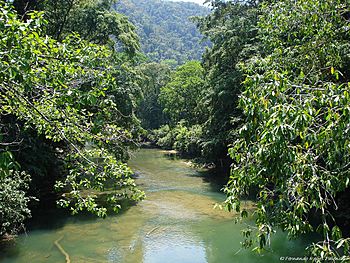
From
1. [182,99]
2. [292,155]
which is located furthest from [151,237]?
[182,99]

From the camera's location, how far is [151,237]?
43.4 ft

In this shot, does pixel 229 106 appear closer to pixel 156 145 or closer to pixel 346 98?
pixel 346 98

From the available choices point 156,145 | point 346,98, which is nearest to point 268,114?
point 346,98

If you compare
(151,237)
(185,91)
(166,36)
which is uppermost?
(166,36)

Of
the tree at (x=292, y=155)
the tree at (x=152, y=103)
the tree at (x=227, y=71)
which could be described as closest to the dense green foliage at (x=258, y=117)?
the tree at (x=292, y=155)

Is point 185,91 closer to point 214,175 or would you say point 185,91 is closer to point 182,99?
point 182,99

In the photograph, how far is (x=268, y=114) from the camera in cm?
330

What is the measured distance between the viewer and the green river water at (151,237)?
37.6ft

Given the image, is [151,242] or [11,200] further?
[151,242]

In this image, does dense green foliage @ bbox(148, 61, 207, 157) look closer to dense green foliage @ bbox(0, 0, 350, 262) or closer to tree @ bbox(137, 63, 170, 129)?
tree @ bbox(137, 63, 170, 129)

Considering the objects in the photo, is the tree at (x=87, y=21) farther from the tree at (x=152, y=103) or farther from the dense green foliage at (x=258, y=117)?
the tree at (x=152, y=103)

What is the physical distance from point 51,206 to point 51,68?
13978mm

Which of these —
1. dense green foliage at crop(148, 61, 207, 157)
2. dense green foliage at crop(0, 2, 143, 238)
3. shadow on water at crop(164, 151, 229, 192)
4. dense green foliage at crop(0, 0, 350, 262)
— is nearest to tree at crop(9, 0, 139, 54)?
dense green foliage at crop(0, 0, 350, 262)

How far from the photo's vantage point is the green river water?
11469 millimetres
